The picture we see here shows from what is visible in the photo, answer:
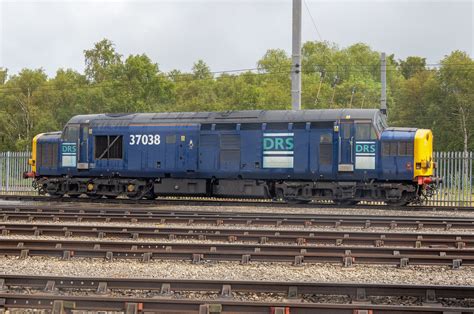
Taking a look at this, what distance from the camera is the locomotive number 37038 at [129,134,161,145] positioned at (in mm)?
25234

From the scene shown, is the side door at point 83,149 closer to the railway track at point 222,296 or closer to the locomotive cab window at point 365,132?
the locomotive cab window at point 365,132

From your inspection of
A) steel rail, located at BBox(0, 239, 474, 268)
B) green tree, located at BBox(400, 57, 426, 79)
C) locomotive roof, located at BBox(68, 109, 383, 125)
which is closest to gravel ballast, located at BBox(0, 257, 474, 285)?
steel rail, located at BBox(0, 239, 474, 268)

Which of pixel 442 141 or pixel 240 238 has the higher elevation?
pixel 442 141

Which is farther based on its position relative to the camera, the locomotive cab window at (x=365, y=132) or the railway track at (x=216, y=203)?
the locomotive cab window at (x=365, y=132)

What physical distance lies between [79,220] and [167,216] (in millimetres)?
2563

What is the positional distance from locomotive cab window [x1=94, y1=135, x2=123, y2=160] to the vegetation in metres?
10.2

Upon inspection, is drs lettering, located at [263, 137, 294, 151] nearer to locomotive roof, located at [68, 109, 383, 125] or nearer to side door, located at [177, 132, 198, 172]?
→ locomotive roof, located at [68, 109, 383, 125]

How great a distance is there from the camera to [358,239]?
13797 millimetres

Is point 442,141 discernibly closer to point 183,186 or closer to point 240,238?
point 183,186

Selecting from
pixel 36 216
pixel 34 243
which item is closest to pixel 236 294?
pixel 34 243

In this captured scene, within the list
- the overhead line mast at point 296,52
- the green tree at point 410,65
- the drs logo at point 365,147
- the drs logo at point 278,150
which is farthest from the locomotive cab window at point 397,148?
the green tree at point 410,65

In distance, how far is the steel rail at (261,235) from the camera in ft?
45.4

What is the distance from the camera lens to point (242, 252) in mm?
12086

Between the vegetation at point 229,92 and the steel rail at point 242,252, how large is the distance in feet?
60.9
